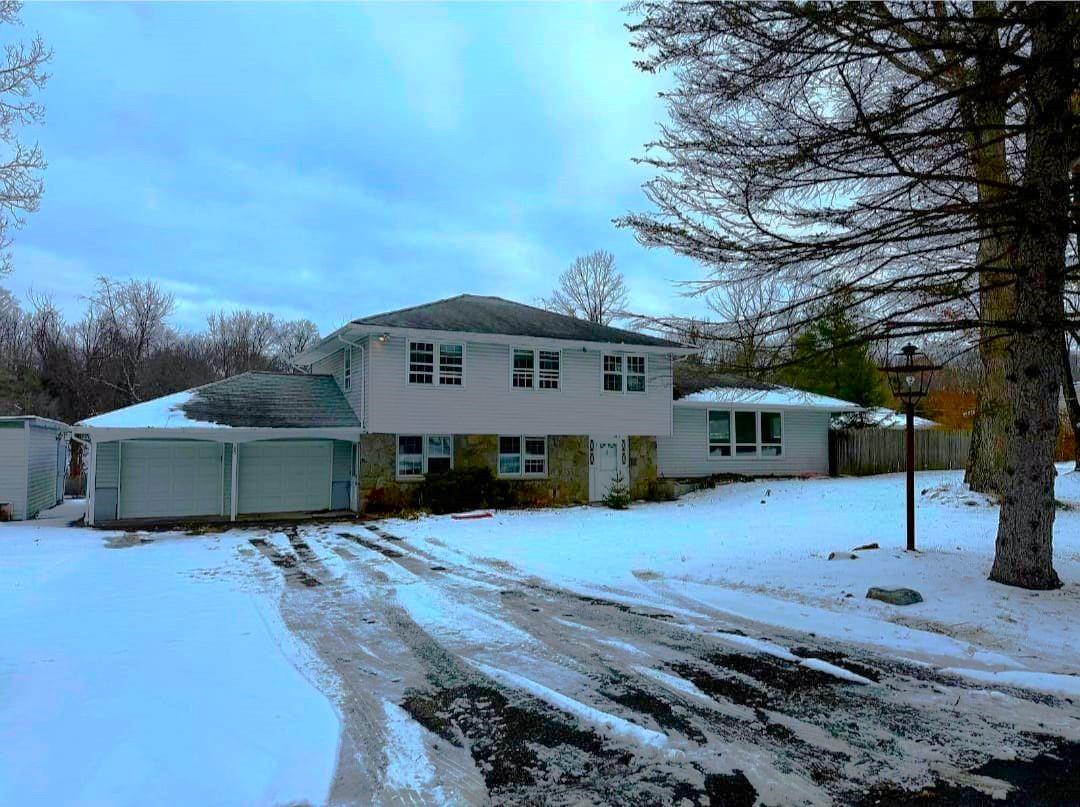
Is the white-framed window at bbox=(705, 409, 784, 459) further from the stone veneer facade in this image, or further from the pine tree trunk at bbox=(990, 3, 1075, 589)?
the pine tree trunk at bbox=(990, 3, 1075, 589)

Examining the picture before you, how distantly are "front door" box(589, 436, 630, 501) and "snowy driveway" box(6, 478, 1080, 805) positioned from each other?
9.87 metres

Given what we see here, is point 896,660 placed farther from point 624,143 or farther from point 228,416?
point 228,416

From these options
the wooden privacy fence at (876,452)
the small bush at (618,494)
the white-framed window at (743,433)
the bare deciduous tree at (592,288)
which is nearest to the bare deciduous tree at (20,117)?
the small bush at (618,494)

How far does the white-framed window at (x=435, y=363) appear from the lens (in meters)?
16.9

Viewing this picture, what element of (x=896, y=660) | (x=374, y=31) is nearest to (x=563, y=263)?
(x=374, y=31)

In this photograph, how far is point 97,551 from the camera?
11273 mm

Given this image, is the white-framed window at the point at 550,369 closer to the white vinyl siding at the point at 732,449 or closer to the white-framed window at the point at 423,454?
the white-framed window at the point at 423,454

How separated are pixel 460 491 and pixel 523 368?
3872 mm

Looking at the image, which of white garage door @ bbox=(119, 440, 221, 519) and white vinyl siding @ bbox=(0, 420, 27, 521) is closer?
white vinyl siding @ bbox=(0, 420, 27, 521)

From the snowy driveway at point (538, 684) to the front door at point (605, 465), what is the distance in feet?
32.4

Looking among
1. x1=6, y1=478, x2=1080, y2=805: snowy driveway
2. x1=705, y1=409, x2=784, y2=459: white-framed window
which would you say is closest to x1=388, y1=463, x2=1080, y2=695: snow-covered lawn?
x1=6, y1=478, x2=1080, y2=805: snowy driveway

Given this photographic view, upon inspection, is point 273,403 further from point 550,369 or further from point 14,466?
point 550,369

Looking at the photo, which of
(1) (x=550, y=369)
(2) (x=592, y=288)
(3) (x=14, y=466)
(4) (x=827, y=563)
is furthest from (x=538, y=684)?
(2) (x=592, y=288)

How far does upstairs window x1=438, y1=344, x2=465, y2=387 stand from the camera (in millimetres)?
17250
